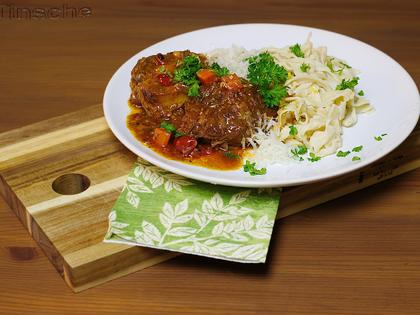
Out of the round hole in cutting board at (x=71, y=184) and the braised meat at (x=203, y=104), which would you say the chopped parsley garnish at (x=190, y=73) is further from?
the round hole in cutting board at (x=71, y=184)

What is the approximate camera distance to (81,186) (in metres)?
4.48

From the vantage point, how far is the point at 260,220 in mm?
4047

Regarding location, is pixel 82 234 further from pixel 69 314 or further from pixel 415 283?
pixel 415 283

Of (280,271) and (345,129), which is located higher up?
(345,129)

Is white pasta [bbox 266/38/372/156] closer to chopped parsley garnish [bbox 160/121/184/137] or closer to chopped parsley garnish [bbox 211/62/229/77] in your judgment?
chopped parsley garnish [bbox 211/62/229/77]

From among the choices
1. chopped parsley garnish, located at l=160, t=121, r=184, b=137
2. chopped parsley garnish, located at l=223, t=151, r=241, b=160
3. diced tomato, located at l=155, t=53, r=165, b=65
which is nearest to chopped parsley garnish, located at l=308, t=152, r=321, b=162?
chopped parsley garnish, located at l=223, t=151, r=241, b=160

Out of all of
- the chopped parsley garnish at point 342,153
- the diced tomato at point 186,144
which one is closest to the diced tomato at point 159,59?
the diced tomato at point 186,144

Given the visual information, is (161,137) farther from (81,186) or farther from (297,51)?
(297,51)

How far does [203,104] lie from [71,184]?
93cm

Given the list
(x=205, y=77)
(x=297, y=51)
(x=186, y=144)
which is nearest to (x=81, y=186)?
(x=186, y=144)

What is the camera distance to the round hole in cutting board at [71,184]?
4.43 metres

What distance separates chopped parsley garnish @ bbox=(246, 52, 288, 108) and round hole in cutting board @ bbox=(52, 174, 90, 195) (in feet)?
3.97

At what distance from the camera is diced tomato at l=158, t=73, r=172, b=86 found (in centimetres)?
477

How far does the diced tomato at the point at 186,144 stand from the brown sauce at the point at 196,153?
2 cm
